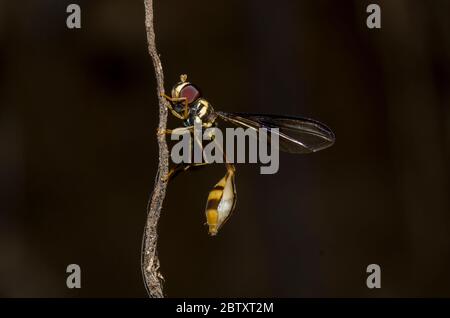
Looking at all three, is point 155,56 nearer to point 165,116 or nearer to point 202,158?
point 165,116

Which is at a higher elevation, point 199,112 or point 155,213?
point 199,112

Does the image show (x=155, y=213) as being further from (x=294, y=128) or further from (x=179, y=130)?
(x=294, y=128)

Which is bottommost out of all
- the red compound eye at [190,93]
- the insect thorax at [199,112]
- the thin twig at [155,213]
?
the thin twig at [155,213]

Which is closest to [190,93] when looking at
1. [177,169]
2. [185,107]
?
[185,107]

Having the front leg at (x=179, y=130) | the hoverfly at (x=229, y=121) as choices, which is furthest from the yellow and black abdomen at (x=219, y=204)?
the front leg at (x=179, y=130)

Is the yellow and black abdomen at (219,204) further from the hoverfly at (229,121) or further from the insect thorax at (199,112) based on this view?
the insect thorax at (199,112)

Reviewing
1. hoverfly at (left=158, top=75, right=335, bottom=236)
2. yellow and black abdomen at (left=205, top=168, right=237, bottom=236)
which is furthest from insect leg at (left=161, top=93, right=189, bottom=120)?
yellow and black abdomen at (left=205, top=168, right=237, bottom=236)
